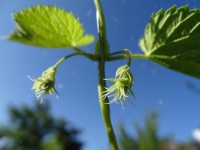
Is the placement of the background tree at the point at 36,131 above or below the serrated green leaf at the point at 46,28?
above

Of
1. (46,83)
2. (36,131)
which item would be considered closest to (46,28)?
(46,83)

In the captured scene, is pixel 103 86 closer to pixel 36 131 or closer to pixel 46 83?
pixel 46 83

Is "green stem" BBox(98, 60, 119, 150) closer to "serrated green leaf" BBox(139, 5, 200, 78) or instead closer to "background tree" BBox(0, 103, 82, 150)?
"serrated green leaf" BBox(139, 5, 200, 78)

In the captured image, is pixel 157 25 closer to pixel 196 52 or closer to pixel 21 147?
pixel 196 52

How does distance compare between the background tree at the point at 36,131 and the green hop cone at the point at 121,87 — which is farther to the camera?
the background tree at the point at 36,131

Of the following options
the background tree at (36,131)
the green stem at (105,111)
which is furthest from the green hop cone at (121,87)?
the background tree at (36,131)

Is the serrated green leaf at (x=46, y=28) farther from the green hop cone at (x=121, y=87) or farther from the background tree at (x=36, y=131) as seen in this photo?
the background tree at (x=36, y=131)

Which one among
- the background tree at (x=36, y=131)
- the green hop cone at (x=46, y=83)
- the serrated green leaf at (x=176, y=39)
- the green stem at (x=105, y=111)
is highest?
the background tree at (x=36, y=131)
